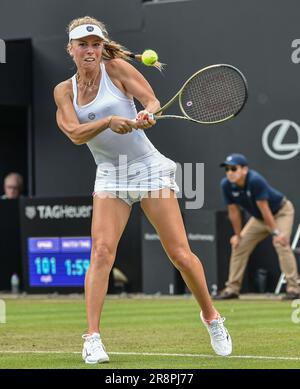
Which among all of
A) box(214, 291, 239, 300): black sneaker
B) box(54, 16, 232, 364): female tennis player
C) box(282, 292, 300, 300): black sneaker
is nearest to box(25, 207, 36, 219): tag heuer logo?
box(214, 291, 239, 300): black sneaker

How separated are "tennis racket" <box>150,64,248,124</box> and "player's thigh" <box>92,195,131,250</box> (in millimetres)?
790

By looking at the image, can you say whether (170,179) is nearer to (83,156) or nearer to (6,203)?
(6,203)

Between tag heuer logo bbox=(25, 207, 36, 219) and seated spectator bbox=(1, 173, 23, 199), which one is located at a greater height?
seated spectator bbox=(1, 173, 23, 199)

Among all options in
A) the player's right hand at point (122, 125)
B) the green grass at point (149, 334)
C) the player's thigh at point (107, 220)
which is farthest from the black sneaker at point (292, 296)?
the player's right hand at point (122, 125)

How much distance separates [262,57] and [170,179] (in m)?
9.39

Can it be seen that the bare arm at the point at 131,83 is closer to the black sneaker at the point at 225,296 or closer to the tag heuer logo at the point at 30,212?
the black sneaker at the point at 225,296

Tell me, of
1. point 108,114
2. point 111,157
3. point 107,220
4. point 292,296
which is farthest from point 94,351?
point 292,296

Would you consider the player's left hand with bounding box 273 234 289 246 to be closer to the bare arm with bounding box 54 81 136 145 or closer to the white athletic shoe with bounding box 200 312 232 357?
the white athletic shoe with bounding box 200 312 232 357

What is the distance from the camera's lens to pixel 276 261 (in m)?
16.3

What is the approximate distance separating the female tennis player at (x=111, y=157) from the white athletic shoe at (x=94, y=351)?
0.40 ft

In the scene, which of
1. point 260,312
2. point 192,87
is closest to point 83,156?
point 260,312

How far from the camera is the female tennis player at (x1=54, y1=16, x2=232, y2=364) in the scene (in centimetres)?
699

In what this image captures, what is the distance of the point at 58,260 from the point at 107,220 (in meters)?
8.32

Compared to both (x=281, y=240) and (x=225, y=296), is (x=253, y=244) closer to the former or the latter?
Answer: (x=281, y=240)
